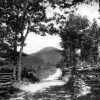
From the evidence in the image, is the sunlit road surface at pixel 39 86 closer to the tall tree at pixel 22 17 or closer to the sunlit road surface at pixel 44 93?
the sunlit road surface at pixel 44 93

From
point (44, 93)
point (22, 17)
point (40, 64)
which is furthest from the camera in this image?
point (40, 64)

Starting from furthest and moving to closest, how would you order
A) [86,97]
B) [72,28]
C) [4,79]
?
[72,28]
[4,79]
[86,97]

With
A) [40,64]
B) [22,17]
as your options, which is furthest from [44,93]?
[40,64]

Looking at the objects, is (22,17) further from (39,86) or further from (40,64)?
(40,64)

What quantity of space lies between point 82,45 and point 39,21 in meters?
18.3

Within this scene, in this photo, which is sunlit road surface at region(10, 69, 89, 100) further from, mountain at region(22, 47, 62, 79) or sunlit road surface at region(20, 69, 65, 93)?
mountain at region(22, 47, 62, 79)

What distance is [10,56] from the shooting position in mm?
25688

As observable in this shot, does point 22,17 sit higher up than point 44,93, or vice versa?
point 22,17

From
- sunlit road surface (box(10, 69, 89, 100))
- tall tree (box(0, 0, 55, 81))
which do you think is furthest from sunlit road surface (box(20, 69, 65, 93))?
tall tree (box(0, 0, 55, 81))

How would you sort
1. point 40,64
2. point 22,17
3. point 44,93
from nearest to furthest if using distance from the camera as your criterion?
point 44,93 → point 22,17 → point 40,64

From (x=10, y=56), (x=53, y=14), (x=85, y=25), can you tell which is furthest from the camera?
(x=85, y=25)

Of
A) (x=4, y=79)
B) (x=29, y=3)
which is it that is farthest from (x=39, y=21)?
(x=4, y=79)

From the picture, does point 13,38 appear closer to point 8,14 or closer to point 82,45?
point 8,14

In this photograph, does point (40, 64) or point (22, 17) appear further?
point (40, 64)
